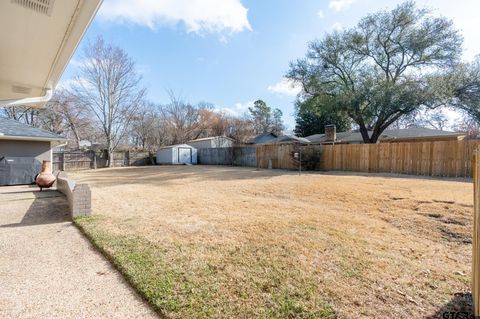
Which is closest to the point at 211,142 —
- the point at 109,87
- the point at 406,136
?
the point at 109,87

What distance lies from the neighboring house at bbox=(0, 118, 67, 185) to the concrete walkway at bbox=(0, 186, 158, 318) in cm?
775

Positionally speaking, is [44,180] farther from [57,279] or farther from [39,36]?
[39,36]

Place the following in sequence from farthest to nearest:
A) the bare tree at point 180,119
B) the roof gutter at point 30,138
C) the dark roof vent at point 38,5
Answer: the bare tree at point 180,119
the roof gutter at point 30,138
the dark roof vent at point 38,5

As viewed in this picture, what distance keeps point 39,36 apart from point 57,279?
252cm

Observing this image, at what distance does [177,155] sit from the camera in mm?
24422

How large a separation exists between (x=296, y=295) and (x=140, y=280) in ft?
5.31

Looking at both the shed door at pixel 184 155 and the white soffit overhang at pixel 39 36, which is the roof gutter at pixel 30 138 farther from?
the shed door at pixel 184 155

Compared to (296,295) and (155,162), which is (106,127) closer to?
(155,162)

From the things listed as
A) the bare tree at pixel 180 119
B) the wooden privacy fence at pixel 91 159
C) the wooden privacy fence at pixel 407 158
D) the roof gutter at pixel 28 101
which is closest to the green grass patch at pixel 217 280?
the roof gutter at pixel 28 101

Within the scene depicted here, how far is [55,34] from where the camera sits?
2.11 meters

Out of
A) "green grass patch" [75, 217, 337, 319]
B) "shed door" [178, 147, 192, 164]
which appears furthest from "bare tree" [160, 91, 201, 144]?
"green grass patch" [75, 217, 337, 319]

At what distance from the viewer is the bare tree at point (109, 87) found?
22547 millimetres

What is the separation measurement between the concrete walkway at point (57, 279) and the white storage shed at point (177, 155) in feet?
64.9

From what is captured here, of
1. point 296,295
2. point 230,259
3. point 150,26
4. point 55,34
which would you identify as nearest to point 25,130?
point 150,26
